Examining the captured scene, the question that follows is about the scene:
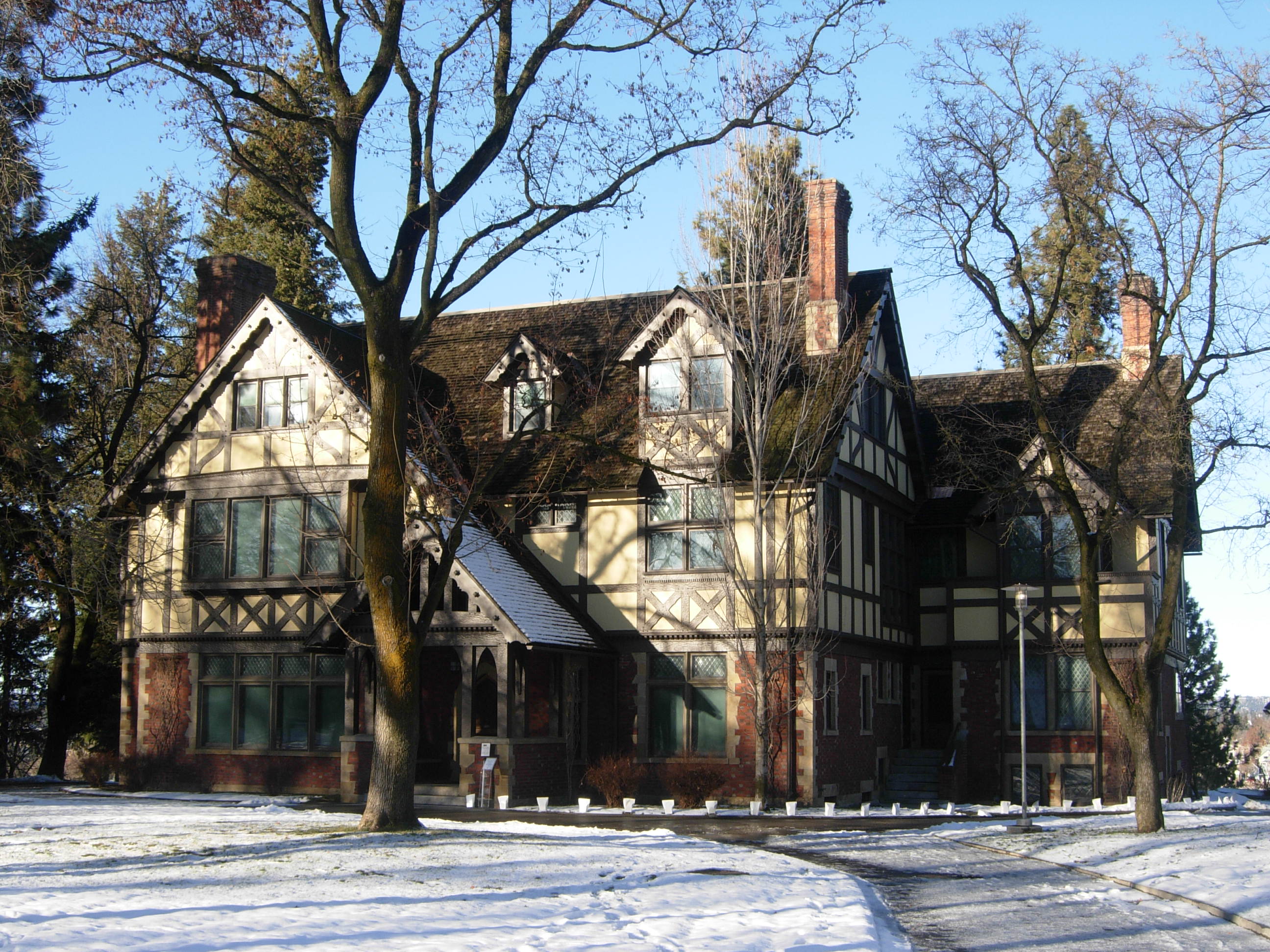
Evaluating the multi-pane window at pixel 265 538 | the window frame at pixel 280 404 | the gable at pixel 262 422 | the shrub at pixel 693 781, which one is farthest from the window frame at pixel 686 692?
the window frame at pixel 280 404

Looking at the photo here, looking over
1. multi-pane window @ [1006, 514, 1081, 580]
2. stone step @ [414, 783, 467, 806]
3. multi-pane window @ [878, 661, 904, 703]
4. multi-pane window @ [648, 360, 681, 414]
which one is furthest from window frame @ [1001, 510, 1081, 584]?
stone step @ [414, 783, 467, 806]

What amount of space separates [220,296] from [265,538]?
662 cm

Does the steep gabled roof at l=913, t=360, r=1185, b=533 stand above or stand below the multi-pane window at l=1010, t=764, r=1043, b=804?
above

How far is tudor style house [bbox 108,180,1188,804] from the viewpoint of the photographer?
26.0 m

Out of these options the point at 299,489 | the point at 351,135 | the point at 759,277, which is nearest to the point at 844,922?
the point at 351,135

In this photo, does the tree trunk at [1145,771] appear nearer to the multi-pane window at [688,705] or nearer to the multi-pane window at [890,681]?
the multi-pane window at [688,705]

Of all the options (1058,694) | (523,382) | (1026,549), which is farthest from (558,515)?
(1058,694)

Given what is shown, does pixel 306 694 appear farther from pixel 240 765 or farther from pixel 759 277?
pixel 759 277

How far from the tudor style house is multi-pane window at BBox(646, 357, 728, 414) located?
75 mm

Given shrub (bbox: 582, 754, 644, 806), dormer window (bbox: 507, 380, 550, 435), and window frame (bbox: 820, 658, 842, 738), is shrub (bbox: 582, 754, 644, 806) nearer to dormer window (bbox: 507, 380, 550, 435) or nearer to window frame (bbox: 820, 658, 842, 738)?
window frame (bbox: 820, 658, 842, 738)

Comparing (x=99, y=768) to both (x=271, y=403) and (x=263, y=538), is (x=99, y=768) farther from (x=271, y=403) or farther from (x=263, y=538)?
(x=271, y=403)

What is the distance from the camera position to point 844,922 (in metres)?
11.7

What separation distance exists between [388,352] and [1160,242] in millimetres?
12036

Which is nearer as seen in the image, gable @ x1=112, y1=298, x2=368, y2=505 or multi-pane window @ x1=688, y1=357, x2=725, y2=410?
multi-pane window @ x1=688, y1=357, x2=725, y2=410
